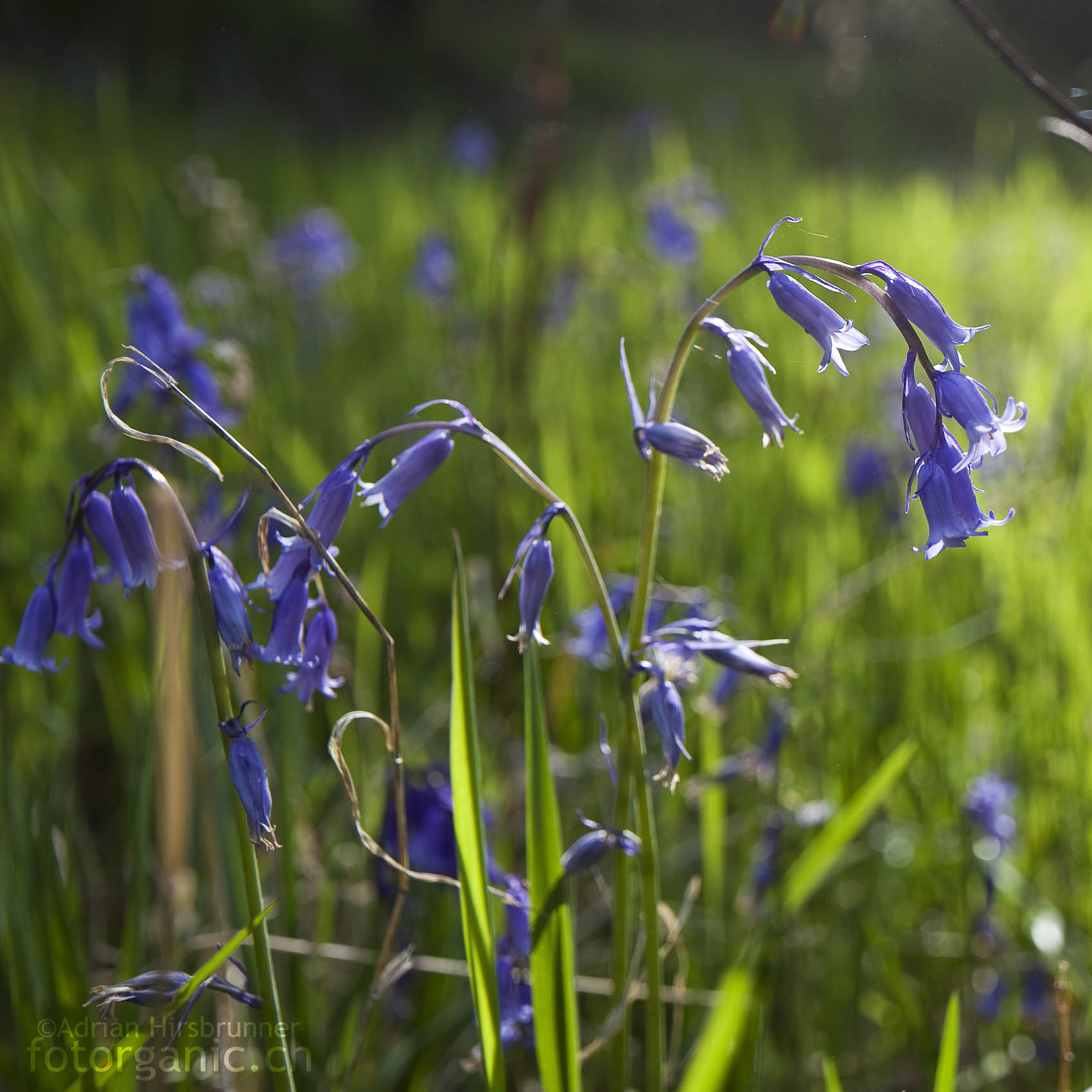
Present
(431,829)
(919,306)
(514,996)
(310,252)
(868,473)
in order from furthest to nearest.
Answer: (310,252)
(868,473)
(431,829)
(514,996)
(919,306)

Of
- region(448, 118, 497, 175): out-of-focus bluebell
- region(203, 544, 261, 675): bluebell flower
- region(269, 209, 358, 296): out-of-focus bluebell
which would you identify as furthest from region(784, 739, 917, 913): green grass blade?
region(448, 118, 497, 175): out-of-focus bluebell

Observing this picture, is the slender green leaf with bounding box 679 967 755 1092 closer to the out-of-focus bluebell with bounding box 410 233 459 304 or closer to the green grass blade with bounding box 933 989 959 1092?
the green grass blade with bounding box 933 989 959 1092

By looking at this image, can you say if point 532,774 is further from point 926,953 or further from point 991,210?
point 991,210

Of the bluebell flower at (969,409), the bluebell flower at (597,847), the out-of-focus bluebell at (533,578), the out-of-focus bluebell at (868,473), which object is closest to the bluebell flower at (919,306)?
the bluebell flower at (969,409)

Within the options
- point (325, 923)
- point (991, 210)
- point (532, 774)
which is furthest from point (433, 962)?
point (991, 210)

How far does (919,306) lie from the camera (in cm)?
60

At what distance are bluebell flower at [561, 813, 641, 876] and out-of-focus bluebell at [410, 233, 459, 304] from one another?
3071 millimetres

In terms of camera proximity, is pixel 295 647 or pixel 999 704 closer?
pixel 295 647

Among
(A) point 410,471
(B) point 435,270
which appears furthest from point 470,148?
(A) point 410,471

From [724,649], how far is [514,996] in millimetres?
413

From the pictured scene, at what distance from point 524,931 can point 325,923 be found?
21.4 inches

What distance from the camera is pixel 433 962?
42.4 inches

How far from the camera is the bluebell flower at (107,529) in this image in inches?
25.7

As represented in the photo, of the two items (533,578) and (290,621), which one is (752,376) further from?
(290,621)
